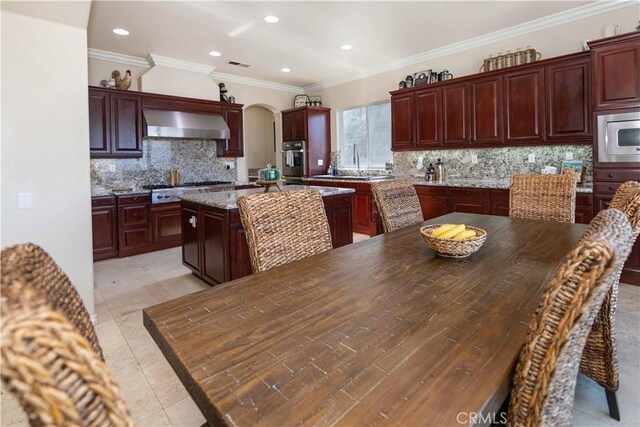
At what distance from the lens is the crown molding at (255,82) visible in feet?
20.8

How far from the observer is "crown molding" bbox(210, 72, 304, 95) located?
20.8 feet

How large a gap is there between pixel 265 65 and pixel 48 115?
399 cm

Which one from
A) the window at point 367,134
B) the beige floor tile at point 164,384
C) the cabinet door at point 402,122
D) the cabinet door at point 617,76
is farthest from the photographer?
the window at point 367,134

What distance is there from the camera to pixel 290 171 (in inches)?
285

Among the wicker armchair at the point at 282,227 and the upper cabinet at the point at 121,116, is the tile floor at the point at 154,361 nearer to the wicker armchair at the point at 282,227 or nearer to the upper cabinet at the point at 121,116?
the wicker armchair at the point at 282,227

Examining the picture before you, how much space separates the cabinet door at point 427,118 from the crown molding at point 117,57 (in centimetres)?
421

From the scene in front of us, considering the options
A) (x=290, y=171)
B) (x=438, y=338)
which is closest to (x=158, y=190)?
(x=290, y=171)

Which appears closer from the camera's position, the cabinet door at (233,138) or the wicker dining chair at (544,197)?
the wicker dining chair at (544,197)

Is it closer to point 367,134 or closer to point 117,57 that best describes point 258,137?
point 367,134

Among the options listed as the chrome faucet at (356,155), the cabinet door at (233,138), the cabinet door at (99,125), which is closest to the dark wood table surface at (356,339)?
the cabinet door at (99,125)

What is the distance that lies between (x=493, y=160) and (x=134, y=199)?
16.1ft

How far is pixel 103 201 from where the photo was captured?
4.57 meters

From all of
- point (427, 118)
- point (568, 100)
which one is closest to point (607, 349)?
point (568, 100)

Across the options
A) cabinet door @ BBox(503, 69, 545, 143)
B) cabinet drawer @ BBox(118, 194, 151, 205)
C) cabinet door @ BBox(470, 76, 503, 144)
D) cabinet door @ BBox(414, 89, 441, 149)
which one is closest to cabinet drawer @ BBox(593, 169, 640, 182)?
cabinet door @ BBox(503, 69, 545, 143)
